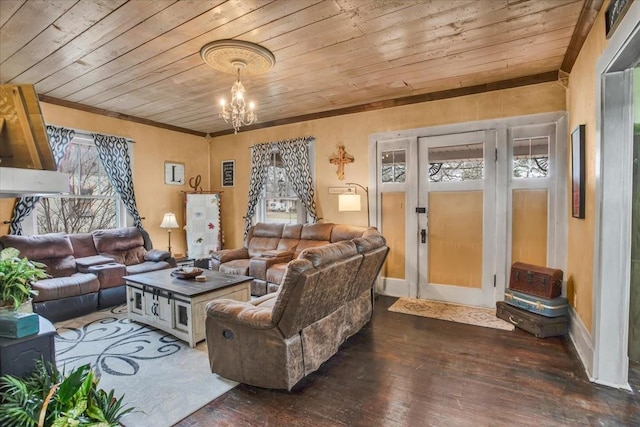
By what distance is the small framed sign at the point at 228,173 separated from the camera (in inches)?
255

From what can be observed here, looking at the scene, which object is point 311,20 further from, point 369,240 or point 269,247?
point 269,247

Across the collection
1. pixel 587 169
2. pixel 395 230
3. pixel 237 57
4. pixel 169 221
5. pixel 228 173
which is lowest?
pixel 395 230

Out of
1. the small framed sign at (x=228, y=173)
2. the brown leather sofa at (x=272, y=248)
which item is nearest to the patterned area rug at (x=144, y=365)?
the brown leather sofa at (x=272, y=248)

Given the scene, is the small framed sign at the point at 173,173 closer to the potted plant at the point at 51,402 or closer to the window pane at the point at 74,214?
the window pane at the point at 74,214

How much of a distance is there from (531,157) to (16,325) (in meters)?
4.73

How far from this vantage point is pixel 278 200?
6.08 m

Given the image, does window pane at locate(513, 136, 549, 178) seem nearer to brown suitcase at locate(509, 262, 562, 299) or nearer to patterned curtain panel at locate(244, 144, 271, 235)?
brown suitcase at locate(509, 262, 562, 299)

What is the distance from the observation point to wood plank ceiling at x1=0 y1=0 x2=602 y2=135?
97.4 inches

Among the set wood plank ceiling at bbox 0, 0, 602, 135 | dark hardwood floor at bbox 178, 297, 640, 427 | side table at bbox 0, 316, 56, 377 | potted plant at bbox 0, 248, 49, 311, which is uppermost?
wood plank ceiling at bbox 0, 0, 602, 135

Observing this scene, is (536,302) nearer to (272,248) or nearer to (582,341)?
(582,341)

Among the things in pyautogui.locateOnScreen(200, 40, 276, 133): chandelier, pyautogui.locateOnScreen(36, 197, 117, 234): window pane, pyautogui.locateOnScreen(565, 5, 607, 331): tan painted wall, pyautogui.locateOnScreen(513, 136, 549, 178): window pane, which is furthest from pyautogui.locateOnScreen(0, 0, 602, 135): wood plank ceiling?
pyautogui.locateOnScreen(36, 197, 117, 234): window pane

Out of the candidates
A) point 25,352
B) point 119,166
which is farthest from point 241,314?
point 119,166

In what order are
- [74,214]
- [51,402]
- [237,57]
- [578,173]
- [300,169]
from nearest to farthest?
[51,402]
[578,173]
[237,57]
[74,214]
[300,169]

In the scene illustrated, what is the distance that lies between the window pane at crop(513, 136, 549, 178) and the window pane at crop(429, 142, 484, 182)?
38cm
